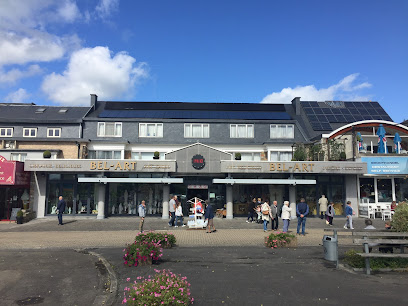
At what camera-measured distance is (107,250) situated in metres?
11.8

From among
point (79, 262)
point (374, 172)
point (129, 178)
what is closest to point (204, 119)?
point (129, 178)

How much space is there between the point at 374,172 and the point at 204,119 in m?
14.1

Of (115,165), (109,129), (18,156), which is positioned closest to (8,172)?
(18,156)

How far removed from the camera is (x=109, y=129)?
1062 inches

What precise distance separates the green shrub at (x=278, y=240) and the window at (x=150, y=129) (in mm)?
17051

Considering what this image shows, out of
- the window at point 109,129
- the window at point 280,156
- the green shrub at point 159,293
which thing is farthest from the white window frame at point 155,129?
the green shrub at point 159,293

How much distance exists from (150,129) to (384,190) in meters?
19.5

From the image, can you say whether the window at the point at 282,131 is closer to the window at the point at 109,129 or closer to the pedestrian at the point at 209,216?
the window at the point at 109,129

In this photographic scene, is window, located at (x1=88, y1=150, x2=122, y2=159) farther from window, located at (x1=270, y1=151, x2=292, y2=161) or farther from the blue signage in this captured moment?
the blue signage

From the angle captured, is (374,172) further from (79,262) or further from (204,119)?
(79,262)

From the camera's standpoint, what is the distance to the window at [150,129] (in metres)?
27.1

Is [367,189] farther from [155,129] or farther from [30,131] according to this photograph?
[30,131]

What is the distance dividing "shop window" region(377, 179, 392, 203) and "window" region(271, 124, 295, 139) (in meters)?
7.91

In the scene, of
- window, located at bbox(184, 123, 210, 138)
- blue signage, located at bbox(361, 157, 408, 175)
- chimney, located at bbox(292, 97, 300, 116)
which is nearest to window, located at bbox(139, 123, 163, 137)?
window, located at bbox(184, 123, 210, 138)
